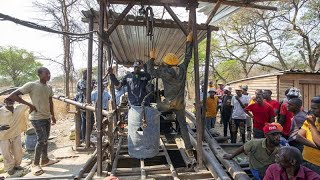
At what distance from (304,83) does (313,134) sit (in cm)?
1056

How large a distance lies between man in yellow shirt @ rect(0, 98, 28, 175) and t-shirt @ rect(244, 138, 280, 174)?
474cm

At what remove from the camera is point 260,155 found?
3.85 meters

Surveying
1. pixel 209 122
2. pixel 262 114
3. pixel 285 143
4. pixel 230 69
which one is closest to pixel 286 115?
pixel 262 114

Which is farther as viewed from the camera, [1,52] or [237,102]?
[1,52]

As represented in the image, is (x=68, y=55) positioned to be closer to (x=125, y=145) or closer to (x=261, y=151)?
(x=125, y=145)

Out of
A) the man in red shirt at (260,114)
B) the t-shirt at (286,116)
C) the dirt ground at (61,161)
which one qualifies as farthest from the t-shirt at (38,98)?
the t-shirt at (286,116)

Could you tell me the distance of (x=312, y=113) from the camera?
3.21 meters

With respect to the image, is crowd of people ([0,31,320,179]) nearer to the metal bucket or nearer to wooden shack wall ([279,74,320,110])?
the metal bucket

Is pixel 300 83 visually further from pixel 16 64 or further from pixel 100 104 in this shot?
pixel 16 64

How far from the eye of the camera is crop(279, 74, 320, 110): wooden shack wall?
12.3 m

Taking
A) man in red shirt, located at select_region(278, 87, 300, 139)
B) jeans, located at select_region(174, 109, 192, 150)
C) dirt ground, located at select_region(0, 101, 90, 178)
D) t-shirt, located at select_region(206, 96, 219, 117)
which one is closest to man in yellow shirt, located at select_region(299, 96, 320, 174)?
man in red shirt, located at select_region(278, 87, 300, 139)

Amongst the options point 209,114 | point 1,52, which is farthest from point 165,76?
point 1,52

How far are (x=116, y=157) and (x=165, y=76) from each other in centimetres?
178

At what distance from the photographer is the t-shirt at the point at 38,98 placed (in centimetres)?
533
